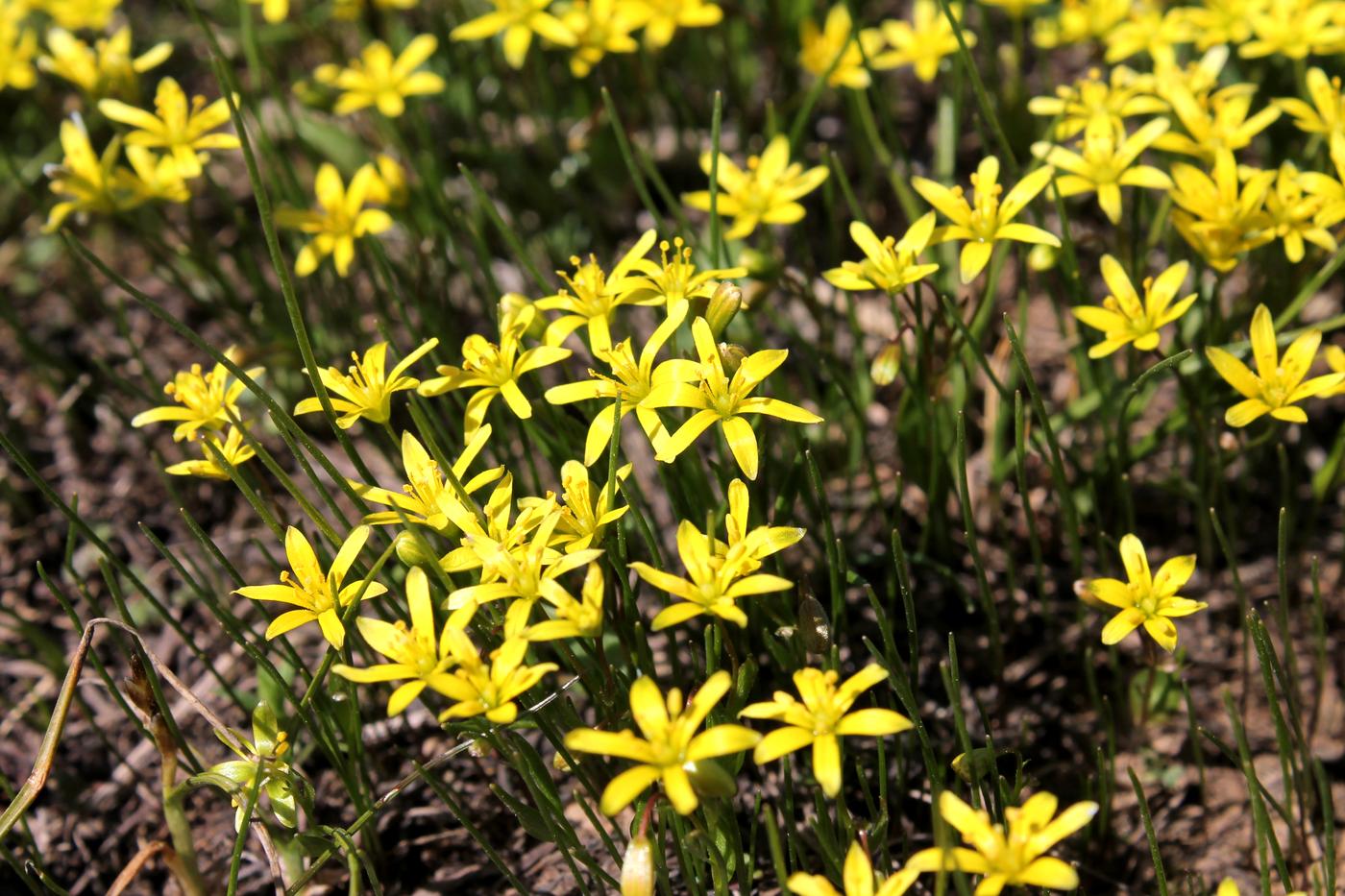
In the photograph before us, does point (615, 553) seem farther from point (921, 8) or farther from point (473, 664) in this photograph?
point (921, 8)

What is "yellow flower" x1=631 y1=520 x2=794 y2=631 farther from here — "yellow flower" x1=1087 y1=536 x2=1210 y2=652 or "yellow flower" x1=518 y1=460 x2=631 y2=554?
"yellow flower" x1=1087 y1=536 x2=1210 y2=652

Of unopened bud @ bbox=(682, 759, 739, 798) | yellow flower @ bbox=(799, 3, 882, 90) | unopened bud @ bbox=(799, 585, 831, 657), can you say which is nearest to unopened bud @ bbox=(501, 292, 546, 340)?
unopened bud @ bbox=(799, 585, 831, 657)

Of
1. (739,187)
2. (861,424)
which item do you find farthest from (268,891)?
(739,187)

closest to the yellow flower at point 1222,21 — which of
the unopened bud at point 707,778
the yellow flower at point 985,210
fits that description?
the yellow flower at point 985,210

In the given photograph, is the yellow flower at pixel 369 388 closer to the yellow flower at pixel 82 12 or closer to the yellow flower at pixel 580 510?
the yellow flower at pixel 580 510

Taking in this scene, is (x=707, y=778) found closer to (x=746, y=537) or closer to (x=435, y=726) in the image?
(x=746, y=537)

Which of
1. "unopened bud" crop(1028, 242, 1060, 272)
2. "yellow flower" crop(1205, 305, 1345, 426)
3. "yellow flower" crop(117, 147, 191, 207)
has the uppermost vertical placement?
"yellow flower" crop(117, 147, 191, 207)
